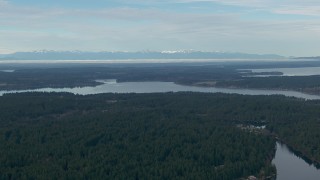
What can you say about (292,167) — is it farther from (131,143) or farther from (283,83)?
(283,83)

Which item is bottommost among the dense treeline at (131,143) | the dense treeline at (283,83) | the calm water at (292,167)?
the calm water at (292,167)

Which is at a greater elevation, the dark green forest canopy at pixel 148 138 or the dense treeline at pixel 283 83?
the dense treeline at pixel 283 83

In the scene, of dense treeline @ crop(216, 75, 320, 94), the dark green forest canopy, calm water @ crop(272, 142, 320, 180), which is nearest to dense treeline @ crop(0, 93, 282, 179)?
the dark green forest canopy

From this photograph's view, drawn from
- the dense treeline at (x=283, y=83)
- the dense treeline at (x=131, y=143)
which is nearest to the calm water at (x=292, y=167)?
the dense treeline at (x=131, y=143)

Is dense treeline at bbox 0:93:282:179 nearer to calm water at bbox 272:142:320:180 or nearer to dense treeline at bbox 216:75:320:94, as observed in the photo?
calm water at bbox 272:142:320:180

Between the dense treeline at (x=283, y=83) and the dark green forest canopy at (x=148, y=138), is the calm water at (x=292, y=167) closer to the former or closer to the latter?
the dark green forest canopy at (x=148, y=138)
